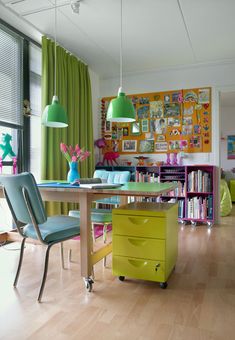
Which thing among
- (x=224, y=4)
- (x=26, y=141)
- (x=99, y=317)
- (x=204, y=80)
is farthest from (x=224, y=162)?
(x=99, y=317)

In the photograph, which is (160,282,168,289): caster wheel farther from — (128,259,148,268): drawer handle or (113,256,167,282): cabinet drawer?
(128,259,148,268): drawer handle

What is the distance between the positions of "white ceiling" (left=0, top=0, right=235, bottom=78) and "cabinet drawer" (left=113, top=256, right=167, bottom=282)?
7.77 feet

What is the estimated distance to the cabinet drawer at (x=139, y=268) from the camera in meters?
1.90

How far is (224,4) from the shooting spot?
2.70m

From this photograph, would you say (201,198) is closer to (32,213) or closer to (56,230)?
(56,230)

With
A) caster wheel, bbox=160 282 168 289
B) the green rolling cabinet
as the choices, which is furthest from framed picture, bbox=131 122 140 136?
caster wheel, bbox=160 282 168 289

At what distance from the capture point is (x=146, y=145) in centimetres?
458

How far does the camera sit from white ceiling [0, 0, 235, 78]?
9.00 feet

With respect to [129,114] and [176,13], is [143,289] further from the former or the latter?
[176,13]

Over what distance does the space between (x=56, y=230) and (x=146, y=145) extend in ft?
9.88

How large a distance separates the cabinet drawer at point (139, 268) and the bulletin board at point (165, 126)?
8.95ft

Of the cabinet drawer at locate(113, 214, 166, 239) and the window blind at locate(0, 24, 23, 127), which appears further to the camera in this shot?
the window blind at locate(0, 24, 23, 127)

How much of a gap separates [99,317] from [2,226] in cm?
218

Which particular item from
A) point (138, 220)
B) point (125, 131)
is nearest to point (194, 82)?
point (125, 131)
